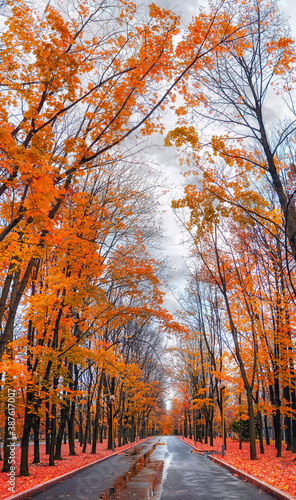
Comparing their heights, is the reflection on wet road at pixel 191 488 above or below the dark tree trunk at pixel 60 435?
above

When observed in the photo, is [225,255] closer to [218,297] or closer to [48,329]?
[218,297]

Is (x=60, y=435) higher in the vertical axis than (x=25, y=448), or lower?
lower

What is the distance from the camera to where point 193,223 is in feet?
34.8

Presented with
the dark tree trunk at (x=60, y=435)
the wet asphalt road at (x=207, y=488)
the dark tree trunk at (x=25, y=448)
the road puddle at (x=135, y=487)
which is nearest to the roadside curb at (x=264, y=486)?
the wet asphalt road at (x=207, y=488)

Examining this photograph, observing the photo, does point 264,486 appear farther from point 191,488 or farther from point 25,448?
point 25,448

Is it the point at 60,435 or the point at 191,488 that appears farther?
the point at 60,435

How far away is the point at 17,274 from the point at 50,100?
747 cm

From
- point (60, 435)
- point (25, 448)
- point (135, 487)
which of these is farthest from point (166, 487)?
point (60, 435)

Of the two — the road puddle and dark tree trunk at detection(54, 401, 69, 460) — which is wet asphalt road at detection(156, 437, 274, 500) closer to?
the road puddle

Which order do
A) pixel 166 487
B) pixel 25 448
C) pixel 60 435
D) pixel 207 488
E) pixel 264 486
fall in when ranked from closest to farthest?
1. pixel 264 486
2. pixel 207 488
3. pixel 166 487
4. pixel 25 448
5. pixel 60 435

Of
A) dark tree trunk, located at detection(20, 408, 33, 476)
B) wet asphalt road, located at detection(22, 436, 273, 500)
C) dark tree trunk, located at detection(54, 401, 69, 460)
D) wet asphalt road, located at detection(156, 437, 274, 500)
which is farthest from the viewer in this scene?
dark tree trunk, located at detection(54, 401, 69, 460)

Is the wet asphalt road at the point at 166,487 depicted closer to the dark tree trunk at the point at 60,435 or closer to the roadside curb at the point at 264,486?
the roadside curb at the point at 264,486

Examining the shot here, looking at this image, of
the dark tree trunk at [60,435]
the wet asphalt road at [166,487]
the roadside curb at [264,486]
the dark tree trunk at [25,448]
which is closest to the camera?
the roadside curb at [264,486]

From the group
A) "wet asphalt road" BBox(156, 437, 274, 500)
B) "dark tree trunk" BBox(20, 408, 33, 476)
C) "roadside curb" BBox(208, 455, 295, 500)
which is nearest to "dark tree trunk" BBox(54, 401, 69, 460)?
"dark tree trunk" BBox(20, 408, 33, 476)
